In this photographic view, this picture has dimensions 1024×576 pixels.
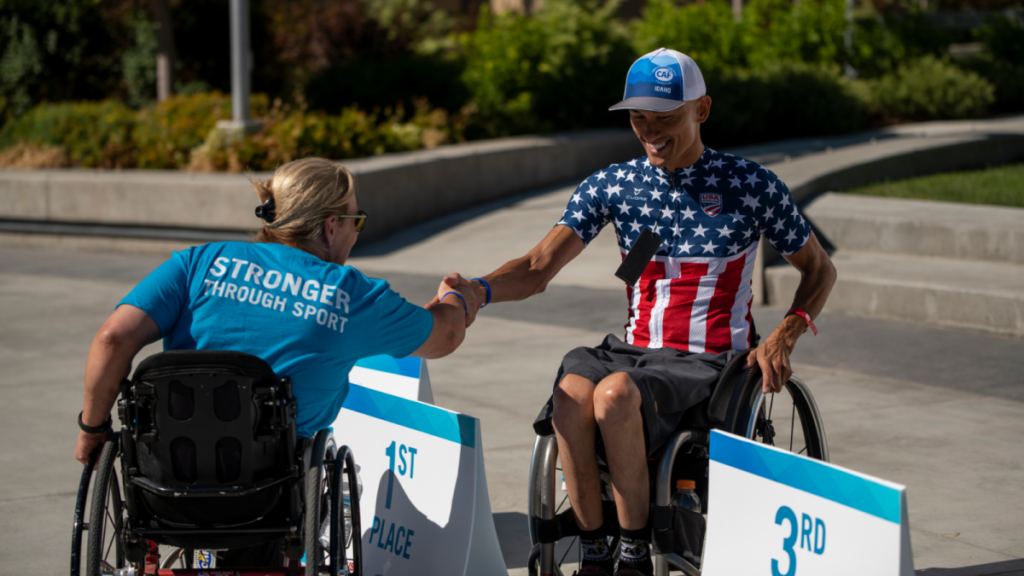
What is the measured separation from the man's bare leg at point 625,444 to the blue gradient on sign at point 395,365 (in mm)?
962

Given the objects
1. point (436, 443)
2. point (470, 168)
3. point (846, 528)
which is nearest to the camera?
point (846, 528)

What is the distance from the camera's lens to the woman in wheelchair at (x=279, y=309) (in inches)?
105

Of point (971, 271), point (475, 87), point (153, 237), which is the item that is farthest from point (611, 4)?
point (971, 271)

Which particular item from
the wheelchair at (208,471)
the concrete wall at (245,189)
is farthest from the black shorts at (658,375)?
the concrete wall at (245,189)

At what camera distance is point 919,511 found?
13.2ft

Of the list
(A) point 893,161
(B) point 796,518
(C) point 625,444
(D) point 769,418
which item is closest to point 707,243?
(D) point 769,418

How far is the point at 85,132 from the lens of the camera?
14.1 metres

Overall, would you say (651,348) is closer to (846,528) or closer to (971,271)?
(846,528)

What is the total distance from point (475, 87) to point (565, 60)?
1492 millimetres

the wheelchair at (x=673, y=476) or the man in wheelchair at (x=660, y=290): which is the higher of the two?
the man in wheelchair at (x=660, y=290)

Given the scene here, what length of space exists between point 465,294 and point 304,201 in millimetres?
715

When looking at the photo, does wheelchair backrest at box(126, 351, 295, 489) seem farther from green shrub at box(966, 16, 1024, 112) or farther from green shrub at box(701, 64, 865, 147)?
green shrub at box(966, 16, 1024, 112)

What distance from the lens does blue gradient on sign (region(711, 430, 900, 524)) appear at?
2377mm

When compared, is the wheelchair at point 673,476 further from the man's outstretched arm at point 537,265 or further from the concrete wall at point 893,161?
the concrete wall at point 893,161
